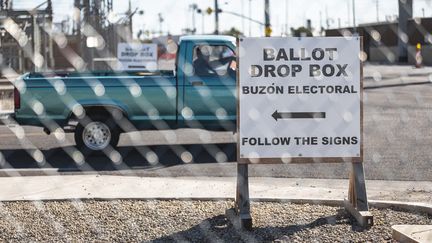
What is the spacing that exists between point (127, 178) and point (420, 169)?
4.09 metres

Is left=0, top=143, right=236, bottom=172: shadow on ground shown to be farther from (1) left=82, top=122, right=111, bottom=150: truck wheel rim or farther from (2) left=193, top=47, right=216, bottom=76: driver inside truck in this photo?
(2) left=193, top=47, right=216, bottom=76: driver inside truck

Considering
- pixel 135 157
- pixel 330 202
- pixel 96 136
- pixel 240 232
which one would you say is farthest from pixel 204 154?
pixel 240 232

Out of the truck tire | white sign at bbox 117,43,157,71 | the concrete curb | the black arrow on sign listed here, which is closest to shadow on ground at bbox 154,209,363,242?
the concrete curb

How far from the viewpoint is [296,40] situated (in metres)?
6.82

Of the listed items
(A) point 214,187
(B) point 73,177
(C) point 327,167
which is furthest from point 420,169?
(B) point 73,177

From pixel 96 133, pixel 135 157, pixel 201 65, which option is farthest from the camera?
pixel 201 65

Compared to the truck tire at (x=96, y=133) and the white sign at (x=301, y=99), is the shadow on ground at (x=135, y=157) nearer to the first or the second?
the truck tire at (x=96, y=133)

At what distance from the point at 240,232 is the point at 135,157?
529 centimetres

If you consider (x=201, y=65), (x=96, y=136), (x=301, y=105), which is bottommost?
(x=96, y=136)

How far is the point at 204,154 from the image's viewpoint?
1166 centimetres

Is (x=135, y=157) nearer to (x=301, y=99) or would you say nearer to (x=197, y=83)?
(x=197, y=83)

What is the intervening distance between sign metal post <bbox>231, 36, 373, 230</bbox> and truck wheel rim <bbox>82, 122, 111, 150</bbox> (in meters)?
5.16

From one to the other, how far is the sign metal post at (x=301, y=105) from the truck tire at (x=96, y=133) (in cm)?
512

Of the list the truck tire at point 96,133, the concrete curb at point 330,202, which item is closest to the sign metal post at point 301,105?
the concrete curb at point 330,202
